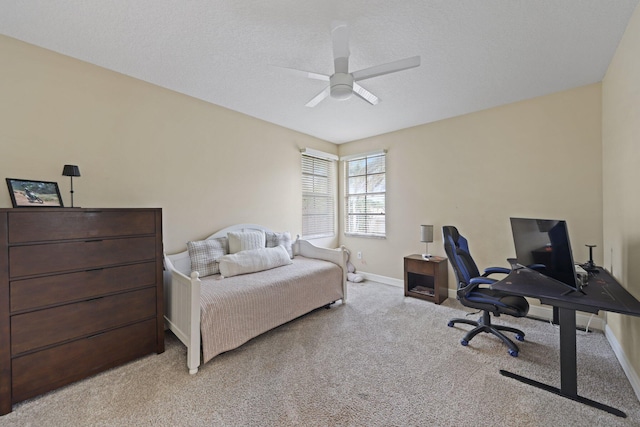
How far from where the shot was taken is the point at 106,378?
1.90 m

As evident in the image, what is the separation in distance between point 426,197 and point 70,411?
4220mm

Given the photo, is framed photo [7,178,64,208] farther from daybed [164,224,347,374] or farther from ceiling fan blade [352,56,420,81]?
ceiling fan blade [352,56,420,81]

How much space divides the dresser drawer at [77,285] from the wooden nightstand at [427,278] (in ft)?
10.4

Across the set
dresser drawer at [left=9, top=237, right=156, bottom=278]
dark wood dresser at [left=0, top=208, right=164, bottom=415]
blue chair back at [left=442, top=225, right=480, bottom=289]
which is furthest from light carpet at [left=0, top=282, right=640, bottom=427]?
dresser drawer at [left=9, top=237, right=156, bottom=278]

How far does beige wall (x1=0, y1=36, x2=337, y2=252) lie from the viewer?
205cm

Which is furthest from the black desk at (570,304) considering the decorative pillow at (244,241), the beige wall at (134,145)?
the beige wall at (134,145)

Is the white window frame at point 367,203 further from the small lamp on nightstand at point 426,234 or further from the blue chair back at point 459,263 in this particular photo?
the blue chair back at point 459,263

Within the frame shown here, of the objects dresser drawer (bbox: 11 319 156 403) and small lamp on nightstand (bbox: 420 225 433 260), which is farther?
small lamp on nightstand (bbox: 420 225 433 260)

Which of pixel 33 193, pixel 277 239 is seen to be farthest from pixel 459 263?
pixel 33 193

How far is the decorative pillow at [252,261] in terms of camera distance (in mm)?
2762

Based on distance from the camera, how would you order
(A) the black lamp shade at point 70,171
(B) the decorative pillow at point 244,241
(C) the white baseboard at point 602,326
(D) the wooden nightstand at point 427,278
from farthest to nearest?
(D) the wooden nightstand at point 427,278, (B) the decorative pillow at point 244,241, (A) the black lamp shade at point 70,171, (C) the white baseboard at point 602,326

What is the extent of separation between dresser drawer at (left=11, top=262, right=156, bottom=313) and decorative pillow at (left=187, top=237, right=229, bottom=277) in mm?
602

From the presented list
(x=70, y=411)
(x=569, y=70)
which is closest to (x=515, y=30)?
(x=569, y=70)

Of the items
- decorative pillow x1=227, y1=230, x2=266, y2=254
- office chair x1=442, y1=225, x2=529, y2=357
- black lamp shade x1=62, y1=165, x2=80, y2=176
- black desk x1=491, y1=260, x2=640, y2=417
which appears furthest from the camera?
decorative pillow x1=227, y1=230, x2=266, y2=254
